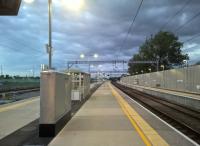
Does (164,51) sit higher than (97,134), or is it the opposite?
(164,51)

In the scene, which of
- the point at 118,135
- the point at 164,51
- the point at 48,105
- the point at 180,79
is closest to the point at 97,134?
the point at 118,135

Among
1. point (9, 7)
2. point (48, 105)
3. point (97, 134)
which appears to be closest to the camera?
point (9, 7)

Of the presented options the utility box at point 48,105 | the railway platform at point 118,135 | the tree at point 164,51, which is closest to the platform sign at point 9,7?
the utility box at point 48,105

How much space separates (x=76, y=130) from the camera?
13336 mm

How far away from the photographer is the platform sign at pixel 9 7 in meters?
8.70

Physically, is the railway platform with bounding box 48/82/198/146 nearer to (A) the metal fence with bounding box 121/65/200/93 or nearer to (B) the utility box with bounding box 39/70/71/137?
(B) the utility box with bounding box 39/70/71/137

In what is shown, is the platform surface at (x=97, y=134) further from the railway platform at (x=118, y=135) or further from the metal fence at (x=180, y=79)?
the metal fence at (x=180, y=79)

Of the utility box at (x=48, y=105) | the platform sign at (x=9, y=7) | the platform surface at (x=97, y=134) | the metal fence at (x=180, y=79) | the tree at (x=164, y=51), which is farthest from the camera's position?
the tree at (x=164, y=51)

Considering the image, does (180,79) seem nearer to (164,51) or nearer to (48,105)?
(48,105)

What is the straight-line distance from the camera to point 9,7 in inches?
357

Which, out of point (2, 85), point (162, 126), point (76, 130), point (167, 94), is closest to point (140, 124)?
point (162, 126)

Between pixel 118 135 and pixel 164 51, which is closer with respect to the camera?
pixel 118 135

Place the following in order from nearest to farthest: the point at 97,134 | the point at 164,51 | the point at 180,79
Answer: the point at 97,134
the point at 180,79
the point at 164,51

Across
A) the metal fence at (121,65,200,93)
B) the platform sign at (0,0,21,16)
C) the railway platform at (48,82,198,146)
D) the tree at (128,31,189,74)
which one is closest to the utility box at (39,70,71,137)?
the railway platform at (48,82,198,146)
